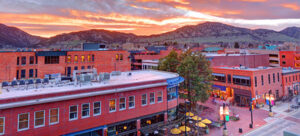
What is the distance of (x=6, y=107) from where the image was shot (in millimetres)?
14367

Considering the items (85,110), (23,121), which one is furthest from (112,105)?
(23,121)

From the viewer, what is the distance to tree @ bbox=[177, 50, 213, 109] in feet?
101

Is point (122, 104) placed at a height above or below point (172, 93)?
below

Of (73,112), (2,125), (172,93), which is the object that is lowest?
(2,125)

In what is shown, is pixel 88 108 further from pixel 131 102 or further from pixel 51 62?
pixel 51 62

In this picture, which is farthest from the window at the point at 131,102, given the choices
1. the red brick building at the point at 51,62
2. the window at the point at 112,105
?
the red brick building at the point at 51,62

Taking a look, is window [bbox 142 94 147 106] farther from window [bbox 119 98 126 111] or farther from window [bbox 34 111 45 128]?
window [bbox 34 111 45 128]

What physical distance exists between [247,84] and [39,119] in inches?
1548

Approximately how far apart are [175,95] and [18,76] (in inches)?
1778

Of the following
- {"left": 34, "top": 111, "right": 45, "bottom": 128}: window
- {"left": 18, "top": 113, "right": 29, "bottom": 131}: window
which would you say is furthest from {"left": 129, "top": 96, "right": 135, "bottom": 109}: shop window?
{"left": 18, "top": 113, "right": 29, "bottom": 131}: window

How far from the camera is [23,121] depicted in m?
15.5

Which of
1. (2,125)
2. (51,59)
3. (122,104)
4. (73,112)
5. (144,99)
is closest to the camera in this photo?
(2,125)

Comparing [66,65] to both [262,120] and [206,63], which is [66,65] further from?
[262,120]

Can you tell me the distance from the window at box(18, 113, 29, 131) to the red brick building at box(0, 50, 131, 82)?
3804 centimetres
